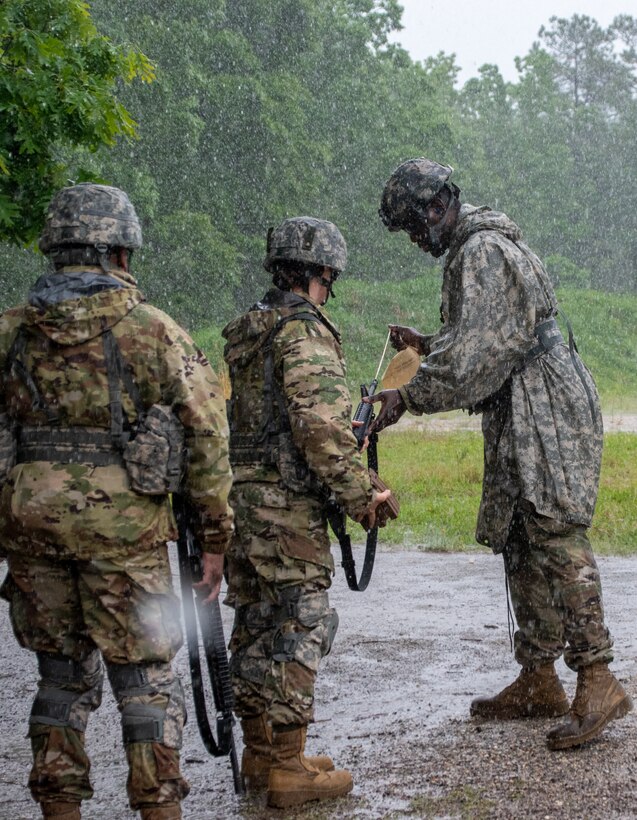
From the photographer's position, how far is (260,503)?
4492 millimetres

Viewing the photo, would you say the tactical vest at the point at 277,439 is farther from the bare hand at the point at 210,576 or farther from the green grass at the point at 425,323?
the green grass at the point at 425,323

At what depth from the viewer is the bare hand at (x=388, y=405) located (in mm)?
4996

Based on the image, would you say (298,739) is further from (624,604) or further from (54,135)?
(54,135)

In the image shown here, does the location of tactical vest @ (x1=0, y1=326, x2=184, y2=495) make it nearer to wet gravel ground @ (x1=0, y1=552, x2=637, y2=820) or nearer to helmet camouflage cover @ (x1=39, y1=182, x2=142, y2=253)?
helmet camouflage cover @ (x1=39, y1=182, x2=142, y2=253)

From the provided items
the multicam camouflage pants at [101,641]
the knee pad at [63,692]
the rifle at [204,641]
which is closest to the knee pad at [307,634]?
the rifle at [204,641]

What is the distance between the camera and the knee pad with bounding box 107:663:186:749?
357cm

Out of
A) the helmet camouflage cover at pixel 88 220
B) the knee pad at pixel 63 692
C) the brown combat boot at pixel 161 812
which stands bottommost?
the brown combat boot at pixel 161 812

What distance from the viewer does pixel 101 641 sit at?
3604 mm

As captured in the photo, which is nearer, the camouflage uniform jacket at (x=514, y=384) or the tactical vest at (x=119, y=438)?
the tactical vest at (x=119, y=438)

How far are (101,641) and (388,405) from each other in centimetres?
184

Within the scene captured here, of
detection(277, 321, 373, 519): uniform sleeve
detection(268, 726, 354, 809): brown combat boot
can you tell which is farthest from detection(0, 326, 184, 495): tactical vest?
detection(268, 726, 354, 809): brown combat boot

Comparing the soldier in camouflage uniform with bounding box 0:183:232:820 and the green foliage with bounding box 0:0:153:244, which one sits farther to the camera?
the green foliage with bounding box 0:0:153:244

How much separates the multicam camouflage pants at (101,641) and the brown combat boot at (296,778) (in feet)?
2.11

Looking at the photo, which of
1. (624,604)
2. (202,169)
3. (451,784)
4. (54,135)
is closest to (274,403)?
(451,784)
